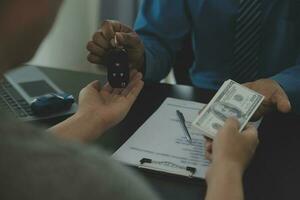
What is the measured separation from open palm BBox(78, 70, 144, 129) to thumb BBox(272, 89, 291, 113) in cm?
31

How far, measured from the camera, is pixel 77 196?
1.69 ft

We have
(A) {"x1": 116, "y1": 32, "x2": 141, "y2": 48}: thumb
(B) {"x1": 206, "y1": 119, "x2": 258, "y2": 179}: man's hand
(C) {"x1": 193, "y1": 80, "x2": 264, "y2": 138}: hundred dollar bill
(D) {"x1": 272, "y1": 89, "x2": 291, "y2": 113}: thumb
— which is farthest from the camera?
(A) {"x1": 116, "y1": 32, "x2": 141, "y2": 48}: thumb

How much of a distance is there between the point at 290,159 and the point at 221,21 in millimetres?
556

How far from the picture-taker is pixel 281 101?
3.80 ft

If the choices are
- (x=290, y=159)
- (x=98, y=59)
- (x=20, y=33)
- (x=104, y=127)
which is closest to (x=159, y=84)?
(x=98, y=59)

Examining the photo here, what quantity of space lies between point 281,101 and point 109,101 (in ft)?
1.23

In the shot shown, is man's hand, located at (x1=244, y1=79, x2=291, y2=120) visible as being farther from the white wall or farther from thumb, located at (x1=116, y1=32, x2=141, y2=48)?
the white wall

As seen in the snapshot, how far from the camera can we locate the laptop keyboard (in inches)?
47.3

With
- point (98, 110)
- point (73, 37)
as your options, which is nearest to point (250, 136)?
point (98, 110)

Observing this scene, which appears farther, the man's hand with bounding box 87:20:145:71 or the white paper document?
the man's hand with bounding box 87:20:145:71

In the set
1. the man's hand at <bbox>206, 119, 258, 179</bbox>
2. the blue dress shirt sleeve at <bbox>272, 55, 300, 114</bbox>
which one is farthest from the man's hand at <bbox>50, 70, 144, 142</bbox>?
the blue dress shirt sleeve at <bbox>272, 55, 300, 114</bbox>

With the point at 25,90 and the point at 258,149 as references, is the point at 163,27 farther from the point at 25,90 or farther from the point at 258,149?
the point at 258,149

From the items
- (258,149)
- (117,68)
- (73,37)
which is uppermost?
(117,68)

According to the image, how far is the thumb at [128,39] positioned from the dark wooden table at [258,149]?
119mm
